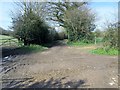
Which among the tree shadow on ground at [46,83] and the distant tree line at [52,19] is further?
the distant tree line at [52,19]

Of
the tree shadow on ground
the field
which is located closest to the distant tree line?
the field

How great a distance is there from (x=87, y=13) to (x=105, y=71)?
23.1m

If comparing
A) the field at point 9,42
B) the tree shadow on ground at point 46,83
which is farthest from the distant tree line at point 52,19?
the tree shadow on ground at point 46,83

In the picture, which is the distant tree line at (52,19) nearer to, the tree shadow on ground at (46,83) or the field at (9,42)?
the field at (9,42)

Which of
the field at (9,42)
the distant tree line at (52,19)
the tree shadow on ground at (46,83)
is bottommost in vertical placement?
the tree shadow on ground at (46,83)

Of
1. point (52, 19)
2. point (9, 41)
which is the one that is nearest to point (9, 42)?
point (9, 41)

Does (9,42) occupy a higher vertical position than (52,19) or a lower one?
lower

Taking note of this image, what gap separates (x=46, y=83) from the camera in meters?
7.01

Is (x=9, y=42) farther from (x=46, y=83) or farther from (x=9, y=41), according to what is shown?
(x=46, y=83)

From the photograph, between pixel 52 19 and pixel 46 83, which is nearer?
pixel 46 83

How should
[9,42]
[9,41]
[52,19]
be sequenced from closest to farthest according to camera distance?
[9,41], [9,42], [52,19]

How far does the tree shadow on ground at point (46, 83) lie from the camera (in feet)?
21.8

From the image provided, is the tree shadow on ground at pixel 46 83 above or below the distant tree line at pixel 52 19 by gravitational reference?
below

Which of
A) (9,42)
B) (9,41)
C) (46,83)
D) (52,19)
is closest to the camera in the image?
(46,83)
